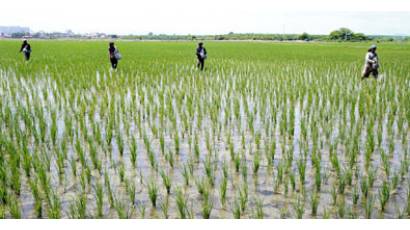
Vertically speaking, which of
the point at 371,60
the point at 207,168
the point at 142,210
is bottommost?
the point at 142,210

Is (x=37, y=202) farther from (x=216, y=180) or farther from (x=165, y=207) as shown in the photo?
(x=216, y=180)

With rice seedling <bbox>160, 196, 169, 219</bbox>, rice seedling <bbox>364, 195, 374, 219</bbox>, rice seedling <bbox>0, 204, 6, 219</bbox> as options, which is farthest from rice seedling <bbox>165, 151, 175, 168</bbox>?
rice seedling <bbox>364, 195, 374, 219</bbox>

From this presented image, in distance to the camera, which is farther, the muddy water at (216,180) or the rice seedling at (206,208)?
the muddy water at (216,180)

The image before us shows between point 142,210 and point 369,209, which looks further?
point 142,210

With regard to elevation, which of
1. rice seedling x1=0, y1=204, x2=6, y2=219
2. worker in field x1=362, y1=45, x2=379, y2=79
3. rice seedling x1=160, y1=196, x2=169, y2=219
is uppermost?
worker in field x1=362, y1=45, x2=379, y2=79

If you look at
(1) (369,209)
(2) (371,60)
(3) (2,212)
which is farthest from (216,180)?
(2) (371,60)

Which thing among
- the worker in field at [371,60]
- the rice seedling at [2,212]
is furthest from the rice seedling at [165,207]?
the worker in field at [371,60]

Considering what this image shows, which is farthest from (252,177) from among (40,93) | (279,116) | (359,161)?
(40,93)

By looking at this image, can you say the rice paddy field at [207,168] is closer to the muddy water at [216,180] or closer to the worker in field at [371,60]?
the muddy water at [216,180]

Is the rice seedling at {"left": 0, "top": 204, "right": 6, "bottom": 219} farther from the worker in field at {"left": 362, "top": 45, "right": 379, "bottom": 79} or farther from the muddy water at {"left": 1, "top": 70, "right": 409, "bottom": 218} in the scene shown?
the worker in field at {"left": 362, "top": 45, "right": 379, "bottom": 79}

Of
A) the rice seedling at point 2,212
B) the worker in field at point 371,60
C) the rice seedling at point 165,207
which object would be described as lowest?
the rice seedling at point 165,207

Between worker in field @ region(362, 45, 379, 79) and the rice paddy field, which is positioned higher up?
worker in field @ region(362, 45, 379, 79)

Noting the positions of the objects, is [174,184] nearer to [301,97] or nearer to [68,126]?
[68,126]
